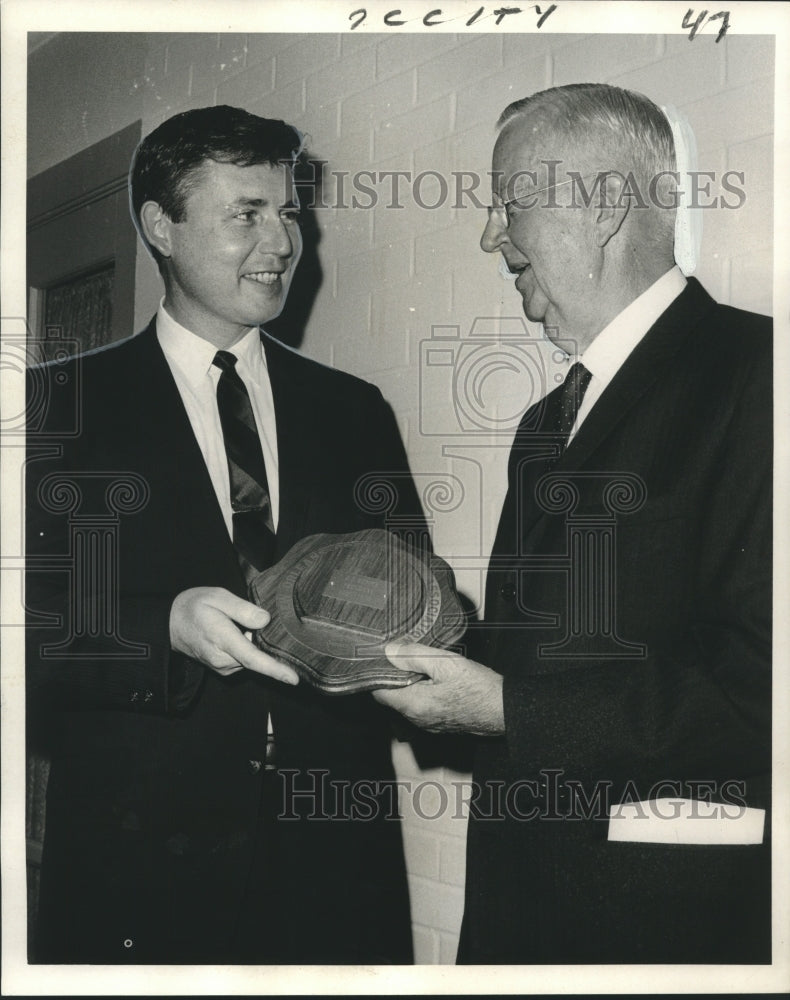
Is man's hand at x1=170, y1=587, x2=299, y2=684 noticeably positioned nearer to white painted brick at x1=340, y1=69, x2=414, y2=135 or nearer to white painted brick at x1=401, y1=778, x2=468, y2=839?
white painted brick at x1=401, y1=778, x2=468, y2=839

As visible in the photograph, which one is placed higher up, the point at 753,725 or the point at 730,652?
the point at 730,652

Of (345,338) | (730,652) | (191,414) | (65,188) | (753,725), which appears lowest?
(753,725)

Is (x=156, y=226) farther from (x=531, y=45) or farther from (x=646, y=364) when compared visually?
(x=646, y=364)

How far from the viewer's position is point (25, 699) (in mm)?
2189

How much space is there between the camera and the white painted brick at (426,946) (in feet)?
6.95

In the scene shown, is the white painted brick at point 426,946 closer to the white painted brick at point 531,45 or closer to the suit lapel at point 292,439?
the suit lapel at point 292,439

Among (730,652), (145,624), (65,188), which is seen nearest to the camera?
(730,652)

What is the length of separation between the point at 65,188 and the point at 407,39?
0.73 meters

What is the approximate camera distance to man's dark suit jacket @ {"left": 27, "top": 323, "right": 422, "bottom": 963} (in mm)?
2088

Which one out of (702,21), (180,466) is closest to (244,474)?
(180,466)

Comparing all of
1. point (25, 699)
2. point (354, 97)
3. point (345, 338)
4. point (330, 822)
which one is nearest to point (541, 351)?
point (345, 338)

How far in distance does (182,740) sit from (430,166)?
1171mm

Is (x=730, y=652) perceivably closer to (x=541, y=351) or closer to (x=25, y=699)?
(x=541, y=351)

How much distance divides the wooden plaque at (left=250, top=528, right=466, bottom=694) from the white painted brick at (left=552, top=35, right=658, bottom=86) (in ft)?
3.07
